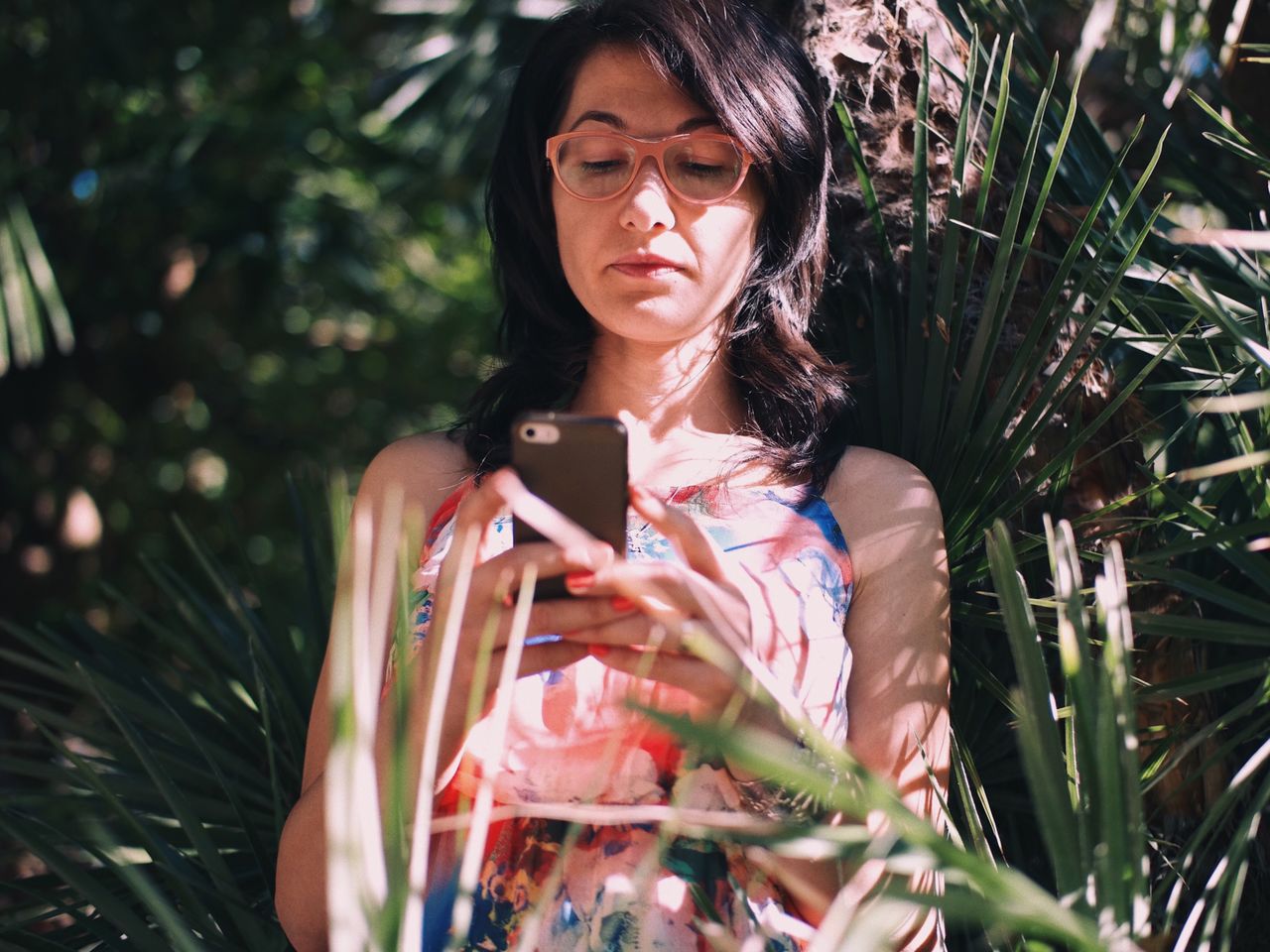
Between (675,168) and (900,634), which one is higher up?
(675,168)

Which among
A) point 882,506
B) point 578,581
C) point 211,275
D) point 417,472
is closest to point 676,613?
point 578,581

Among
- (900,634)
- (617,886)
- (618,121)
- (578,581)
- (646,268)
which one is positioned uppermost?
(618,121)

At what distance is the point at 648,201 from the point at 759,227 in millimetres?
172

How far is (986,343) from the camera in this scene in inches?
46.1

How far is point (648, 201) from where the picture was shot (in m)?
1.09

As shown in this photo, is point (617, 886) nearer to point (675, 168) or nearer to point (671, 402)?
point (671, 402)

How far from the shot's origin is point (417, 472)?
1181 millimetres

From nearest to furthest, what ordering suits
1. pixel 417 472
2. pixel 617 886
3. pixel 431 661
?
1. pixel 431 661
2. pixel 617 886
3. pixel 417 472

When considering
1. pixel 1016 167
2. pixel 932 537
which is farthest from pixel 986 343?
pixel 1016 167

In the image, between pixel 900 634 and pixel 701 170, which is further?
pixel 701 170

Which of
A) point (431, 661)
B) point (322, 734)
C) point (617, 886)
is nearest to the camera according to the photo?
point (431, 661)

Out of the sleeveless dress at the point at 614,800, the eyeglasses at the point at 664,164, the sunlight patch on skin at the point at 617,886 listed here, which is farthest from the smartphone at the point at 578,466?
the eyeglasses at the point at 664,164

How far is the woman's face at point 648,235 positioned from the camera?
110 centimetres

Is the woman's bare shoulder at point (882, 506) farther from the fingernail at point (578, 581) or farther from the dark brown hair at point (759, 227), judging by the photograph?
the fingernail at point (578, 581)
